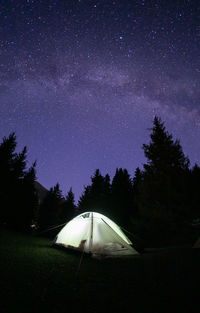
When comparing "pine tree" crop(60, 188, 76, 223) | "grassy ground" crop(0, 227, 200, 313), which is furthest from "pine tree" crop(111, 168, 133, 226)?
"grassy ground" crop(0, 227, 200, 313)

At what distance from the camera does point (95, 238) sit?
6543mm

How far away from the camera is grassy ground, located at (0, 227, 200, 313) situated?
8.54 feet

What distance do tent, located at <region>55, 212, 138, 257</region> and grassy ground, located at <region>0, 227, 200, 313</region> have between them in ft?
4.04

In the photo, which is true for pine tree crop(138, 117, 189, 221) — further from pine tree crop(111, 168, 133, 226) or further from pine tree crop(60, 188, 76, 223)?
pine tree crop(60, 188, 76, 223)

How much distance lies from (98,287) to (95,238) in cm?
321

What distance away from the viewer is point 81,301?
2.76 m

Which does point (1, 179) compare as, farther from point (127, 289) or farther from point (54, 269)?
point (127, 289)

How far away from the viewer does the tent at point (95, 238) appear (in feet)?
20.8

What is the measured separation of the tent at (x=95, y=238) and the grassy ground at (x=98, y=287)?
1232 mm

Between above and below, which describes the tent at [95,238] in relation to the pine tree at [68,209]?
below

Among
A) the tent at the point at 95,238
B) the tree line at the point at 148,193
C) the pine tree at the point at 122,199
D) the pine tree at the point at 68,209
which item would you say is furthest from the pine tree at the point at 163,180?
the pine tree at the point at 68,209

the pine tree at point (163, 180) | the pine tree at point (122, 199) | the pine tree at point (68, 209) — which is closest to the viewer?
the pine tree at point (163, 180)

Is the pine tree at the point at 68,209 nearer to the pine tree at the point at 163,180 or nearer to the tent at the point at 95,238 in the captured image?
the pine tree at the point at 163,180

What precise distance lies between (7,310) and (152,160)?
14476 mm
